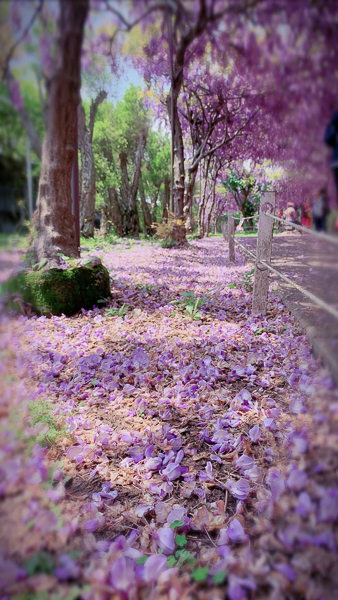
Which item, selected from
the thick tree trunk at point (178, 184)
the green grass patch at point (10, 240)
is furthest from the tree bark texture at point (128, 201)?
the green grass patch at point (10, 240)

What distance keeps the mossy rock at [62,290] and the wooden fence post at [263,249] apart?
225cm

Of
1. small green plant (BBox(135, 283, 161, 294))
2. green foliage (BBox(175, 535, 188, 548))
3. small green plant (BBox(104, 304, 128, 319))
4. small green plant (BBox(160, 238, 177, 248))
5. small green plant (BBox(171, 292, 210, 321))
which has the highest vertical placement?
Result: small green plant (BBox(160, 238, 177, 248))

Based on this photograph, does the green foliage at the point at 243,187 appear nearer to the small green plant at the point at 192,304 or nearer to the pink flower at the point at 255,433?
the small green plant at the point at 192,304

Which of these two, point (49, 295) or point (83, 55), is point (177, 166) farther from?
point (83, 55)

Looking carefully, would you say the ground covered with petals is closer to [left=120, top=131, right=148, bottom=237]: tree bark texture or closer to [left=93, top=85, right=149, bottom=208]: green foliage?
[left=93, top=85, right=149, bottom=208]: green foliage

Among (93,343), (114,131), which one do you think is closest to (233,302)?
(93,343)

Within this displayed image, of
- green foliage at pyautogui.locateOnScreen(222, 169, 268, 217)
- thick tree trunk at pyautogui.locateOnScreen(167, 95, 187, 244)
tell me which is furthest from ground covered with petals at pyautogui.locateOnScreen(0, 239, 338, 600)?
thick tree trunk at pyautogui.locateOnScreen(167, 95, 187, 244)

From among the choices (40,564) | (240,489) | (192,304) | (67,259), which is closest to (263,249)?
(192,304)

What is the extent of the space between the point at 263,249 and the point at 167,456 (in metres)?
3.04

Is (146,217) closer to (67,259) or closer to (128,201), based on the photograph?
(128,201)

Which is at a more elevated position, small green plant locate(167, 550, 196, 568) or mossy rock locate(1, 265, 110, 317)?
mossy rock locate(1, 265, 110, 317)

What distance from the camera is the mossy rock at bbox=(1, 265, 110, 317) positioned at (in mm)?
4219

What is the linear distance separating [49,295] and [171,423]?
2.69 meters

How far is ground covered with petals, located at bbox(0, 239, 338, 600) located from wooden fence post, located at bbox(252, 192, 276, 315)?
0.27m
